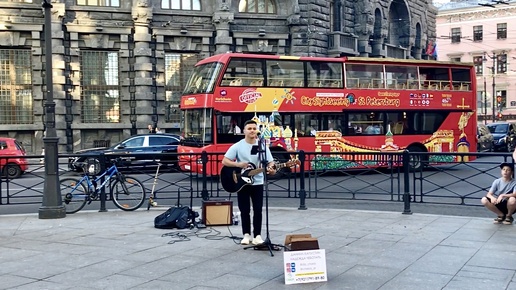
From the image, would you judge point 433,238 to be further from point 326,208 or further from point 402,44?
point 402,44

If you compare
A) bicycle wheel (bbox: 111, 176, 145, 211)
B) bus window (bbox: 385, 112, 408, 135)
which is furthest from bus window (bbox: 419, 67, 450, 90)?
bicycle wheel (bbox: 111, 176, 145, 211)

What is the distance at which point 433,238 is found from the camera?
924cm

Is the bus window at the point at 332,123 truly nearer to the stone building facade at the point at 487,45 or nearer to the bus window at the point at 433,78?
the bus window at the point at 433,78

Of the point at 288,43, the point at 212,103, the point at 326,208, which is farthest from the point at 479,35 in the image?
the point at 326,208

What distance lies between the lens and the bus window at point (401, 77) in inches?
897

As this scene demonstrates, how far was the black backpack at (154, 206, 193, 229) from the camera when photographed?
33.7 ft

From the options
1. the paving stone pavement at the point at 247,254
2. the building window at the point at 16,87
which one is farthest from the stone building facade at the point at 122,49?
the paving stone pavement at the point at 247,254

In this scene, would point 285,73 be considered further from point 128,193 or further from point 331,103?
point 128,193

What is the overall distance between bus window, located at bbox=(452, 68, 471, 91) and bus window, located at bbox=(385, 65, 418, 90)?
2152 mm

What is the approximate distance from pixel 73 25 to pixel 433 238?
2532cm

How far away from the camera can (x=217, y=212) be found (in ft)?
34.4

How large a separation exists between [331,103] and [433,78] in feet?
17.3

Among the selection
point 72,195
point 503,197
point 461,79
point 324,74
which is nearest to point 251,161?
point 503,197

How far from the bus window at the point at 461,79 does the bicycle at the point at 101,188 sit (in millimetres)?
16199
